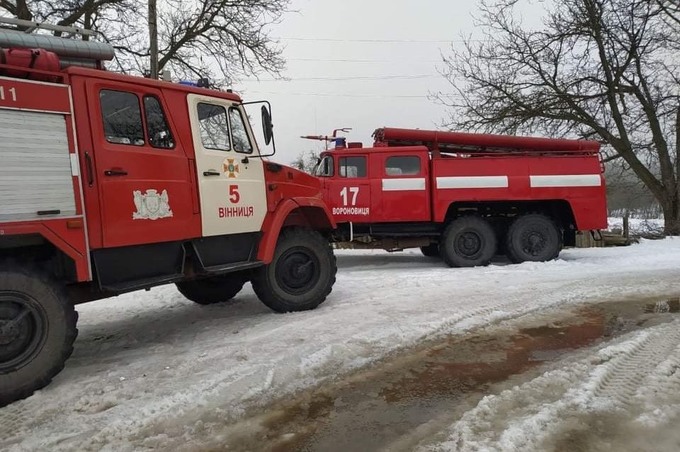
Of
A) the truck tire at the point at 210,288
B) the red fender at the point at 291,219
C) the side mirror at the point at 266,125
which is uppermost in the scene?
the side mirror at the point at 266,125

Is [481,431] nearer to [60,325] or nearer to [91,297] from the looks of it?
[60,325]

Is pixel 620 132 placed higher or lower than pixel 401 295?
higher

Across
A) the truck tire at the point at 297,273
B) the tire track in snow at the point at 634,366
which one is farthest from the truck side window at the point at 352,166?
the tire track in snow at the point at 634,366

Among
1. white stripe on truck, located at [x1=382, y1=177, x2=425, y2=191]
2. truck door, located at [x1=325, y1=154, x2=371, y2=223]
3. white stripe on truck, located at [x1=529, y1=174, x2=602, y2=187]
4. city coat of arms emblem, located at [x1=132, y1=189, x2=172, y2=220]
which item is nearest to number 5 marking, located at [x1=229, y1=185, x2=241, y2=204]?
city coat of arms emblem, located at [x1=132, y1=189, x2=172, y2=220]

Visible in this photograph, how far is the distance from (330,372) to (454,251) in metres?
6.80

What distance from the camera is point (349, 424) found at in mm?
3312

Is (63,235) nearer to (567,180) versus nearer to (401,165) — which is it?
(401,165)

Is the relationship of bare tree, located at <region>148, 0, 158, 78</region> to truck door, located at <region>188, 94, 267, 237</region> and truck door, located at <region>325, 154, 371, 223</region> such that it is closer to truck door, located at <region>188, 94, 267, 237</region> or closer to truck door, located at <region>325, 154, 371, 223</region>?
truck door, located at <region>325, 154, 371, 223</region>

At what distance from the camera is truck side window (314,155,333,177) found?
10.9 meters

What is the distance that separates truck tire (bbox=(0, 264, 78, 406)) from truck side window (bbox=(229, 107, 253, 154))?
7.91ft

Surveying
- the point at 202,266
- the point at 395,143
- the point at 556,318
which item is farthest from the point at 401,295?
the point at 395,143

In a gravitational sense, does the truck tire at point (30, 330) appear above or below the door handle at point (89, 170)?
below

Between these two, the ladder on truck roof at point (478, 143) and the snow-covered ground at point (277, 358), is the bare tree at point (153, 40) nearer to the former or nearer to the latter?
the ladder on truck roof at point (478, 143)

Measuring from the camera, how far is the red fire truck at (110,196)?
3.86m
